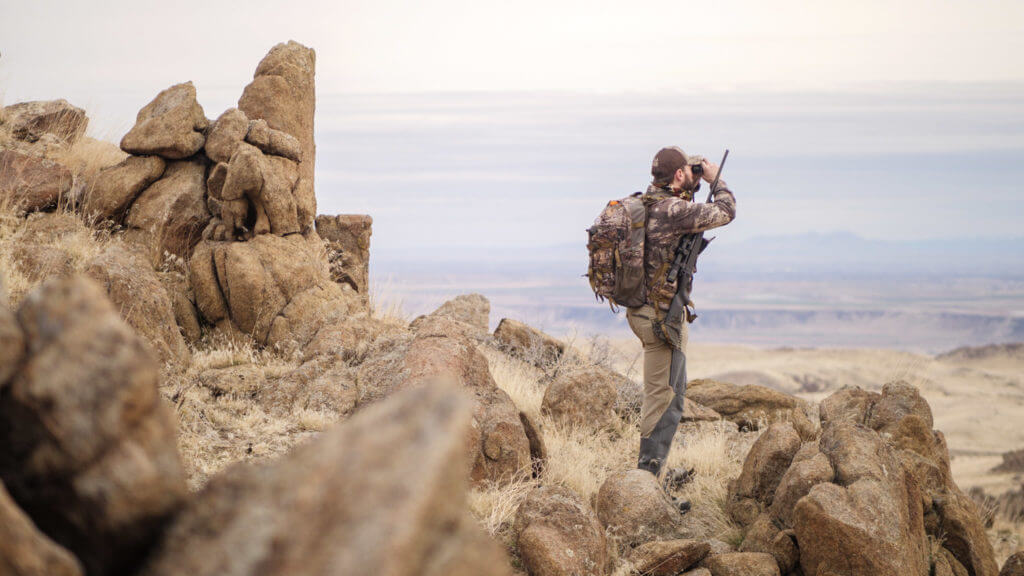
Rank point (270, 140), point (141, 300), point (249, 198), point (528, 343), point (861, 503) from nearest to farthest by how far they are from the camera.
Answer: point (861, 503) → point (141, 300) → point (249, 198) → point (270, 140) → point (528, 343)

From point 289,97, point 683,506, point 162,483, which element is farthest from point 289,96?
point 162,483

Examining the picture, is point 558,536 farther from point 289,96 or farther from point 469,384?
point 289,96

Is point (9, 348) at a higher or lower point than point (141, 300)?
higher

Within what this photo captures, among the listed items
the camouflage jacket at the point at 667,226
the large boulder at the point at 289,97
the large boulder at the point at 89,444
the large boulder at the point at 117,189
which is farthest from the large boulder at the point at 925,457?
the large boulder at the point at 117,189

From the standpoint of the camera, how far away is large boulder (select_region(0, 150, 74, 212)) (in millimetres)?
11148

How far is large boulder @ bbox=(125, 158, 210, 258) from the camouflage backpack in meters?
6.08

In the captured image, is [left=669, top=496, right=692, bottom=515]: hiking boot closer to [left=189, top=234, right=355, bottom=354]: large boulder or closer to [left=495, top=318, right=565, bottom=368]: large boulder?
[left=189, top=234, right=355, bottom=354]: large boulder

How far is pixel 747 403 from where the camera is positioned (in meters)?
11.8

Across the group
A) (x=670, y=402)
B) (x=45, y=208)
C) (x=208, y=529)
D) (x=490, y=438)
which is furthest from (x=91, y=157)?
(x=208, y=529)

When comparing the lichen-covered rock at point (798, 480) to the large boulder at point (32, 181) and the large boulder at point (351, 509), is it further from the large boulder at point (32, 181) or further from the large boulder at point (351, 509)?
the large boulder at point (32, 181)

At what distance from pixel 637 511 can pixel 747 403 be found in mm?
5113

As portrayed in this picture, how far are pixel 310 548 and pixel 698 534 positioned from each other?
637cm

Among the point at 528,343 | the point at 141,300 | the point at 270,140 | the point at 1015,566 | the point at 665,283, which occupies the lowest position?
the point at 1015,566

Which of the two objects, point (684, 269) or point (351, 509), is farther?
point (684, 269)
